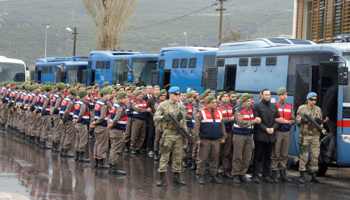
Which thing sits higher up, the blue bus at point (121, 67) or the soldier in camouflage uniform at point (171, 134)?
the blue bus at point (121, 67)

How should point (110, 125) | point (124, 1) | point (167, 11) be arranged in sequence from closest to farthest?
point (110, 125)
point (124, 1)
point (167, 11)

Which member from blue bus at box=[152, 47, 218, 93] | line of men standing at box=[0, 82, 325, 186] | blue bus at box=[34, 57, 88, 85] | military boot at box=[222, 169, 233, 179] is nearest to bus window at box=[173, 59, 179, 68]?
blue bus at box=[152, 47, 218, 93]

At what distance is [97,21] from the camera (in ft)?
133

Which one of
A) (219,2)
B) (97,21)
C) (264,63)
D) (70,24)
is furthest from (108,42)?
A: (70,24)

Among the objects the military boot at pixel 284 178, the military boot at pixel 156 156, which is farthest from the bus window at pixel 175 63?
the military boot at pixel 284 178

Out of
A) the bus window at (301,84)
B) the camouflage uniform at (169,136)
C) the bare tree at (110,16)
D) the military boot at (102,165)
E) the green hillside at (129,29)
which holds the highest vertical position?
the green hillside at (129,29)

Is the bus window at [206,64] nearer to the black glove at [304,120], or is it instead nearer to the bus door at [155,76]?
the bus door at [155,76]

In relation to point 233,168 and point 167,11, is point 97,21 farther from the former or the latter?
point 167,11

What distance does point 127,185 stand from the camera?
10508 millimetres

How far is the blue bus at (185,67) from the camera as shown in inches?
776

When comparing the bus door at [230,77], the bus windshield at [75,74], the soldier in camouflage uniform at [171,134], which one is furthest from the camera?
the bus windshield at [75,74]

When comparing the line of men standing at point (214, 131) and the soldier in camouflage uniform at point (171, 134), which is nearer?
the soldier in camouflage uniform at point (171, 134)

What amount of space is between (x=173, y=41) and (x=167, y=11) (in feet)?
206

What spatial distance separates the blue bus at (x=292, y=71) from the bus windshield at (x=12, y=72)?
15.4 metres
